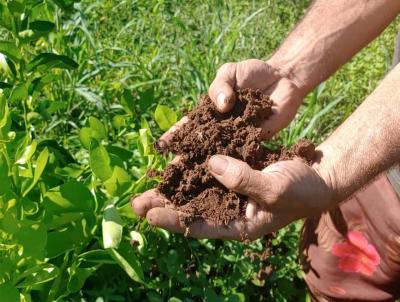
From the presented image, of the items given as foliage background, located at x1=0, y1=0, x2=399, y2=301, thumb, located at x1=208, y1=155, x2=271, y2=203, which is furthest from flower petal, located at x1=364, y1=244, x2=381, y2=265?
thumb, located at x1=208, y1=155, x2=271, y2=203

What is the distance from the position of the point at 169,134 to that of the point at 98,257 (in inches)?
16.1

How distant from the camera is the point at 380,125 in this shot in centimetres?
157

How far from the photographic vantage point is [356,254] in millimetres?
2234

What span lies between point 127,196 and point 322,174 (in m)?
0.50

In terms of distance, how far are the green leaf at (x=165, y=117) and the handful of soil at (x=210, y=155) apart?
49 millimetres

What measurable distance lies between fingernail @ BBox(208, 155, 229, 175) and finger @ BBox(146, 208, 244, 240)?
14 cm

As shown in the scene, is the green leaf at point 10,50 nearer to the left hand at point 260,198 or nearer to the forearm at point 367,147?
the left hand at point 260,198

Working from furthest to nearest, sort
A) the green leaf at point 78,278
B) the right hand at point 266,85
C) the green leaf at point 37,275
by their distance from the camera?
the right hand at point 266,85
the green leaf at point 78,278
the green leaf at point 37,275

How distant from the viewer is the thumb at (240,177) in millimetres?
1474

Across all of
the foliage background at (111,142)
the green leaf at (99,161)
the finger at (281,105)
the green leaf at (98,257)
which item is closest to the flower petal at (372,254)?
the foliage background at (111,142)

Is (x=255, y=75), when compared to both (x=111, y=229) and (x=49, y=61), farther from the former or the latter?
(x=111, y=229)

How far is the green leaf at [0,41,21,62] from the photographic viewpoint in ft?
5.27

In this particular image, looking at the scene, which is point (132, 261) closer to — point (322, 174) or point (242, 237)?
point (242, 237)

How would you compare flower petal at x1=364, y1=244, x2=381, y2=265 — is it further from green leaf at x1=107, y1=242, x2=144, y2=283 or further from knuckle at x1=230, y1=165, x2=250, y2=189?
green leaf at x1=107, y1=242, x2=144, y2=283
